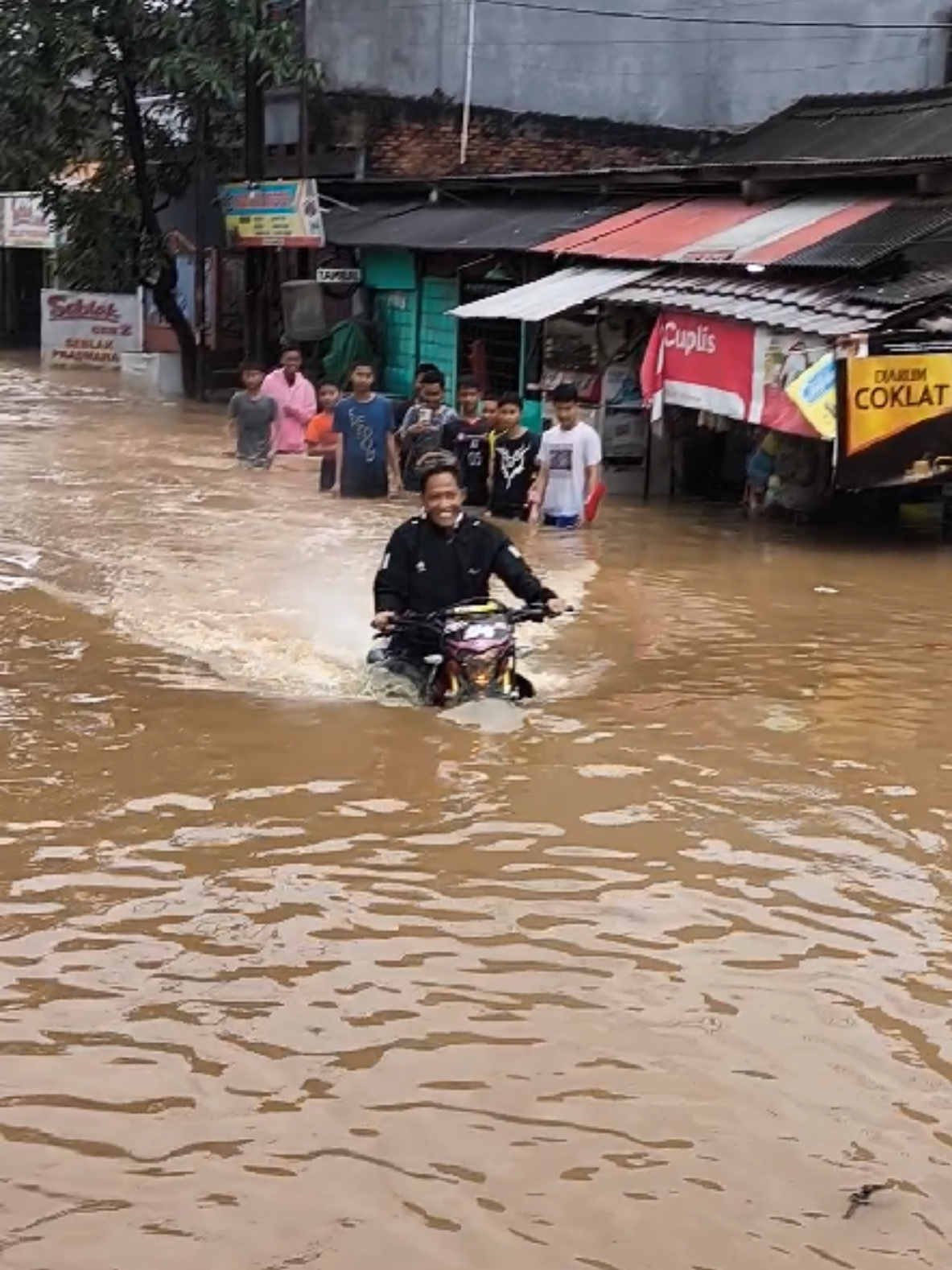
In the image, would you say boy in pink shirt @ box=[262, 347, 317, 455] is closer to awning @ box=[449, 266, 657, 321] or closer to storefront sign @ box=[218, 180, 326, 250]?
awning @ box=[449, 266, 657, 321]

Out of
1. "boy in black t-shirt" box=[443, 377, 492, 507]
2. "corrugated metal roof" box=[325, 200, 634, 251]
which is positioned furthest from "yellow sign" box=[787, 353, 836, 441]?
"corrugated metal roof" box=[325, 200, 634, 251]

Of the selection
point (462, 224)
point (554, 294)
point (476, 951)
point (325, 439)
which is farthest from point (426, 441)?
point (476, 951)

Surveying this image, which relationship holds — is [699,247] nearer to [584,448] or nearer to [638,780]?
[584,448]

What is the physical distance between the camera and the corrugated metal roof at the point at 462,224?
19.1 metres

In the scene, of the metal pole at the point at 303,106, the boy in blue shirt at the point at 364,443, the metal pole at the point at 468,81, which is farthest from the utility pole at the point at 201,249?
the boy in blue shirt at the point at 364,443

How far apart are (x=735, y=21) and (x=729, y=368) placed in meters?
12.3

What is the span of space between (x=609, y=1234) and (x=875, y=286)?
1060cm

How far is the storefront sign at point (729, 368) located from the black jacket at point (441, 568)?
549 centimetres

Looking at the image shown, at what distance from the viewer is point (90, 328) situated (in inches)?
1198

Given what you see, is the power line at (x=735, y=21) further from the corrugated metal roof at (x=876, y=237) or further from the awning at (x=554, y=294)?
the corrugated metal roof at (x=876, y=237)

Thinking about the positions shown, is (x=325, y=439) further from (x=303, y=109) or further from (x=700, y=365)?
(x=303, y=109)

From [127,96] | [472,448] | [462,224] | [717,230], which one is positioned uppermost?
[127,96]

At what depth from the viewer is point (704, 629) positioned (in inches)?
412

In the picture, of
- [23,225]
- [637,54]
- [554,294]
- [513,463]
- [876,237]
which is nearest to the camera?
[876,237]
